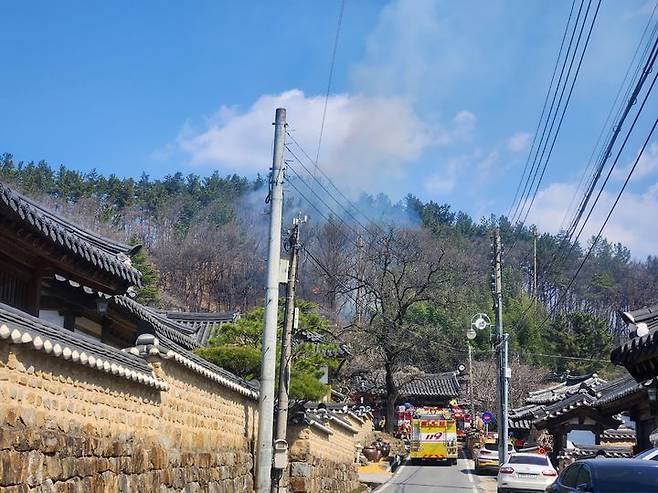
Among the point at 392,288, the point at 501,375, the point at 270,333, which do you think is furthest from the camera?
the point at 392,288

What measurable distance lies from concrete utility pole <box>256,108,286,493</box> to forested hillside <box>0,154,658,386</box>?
32666 millimetres

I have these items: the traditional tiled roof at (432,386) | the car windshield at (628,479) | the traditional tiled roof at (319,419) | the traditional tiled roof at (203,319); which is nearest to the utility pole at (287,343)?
the traditional tiled roof at (319,419)

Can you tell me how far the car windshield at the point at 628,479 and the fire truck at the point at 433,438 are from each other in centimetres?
3432

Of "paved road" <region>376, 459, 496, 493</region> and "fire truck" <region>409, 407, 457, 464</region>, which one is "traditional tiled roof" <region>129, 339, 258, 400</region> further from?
"fire truck" <region>409, 407, 457, 464</region>

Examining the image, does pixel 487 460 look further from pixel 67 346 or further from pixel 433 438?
pixel 67 346

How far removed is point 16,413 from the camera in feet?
23.1

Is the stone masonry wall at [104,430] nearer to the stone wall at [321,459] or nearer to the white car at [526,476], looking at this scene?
the stone wall at [321,459]

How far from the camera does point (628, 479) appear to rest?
998cm

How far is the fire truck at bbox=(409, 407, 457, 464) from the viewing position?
143 ft

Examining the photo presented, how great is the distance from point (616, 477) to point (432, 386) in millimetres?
52774

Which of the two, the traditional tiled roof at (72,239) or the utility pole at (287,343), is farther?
the utility pole at (287,343)

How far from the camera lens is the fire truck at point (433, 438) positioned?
4369 cm

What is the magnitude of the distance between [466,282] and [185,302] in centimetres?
2727

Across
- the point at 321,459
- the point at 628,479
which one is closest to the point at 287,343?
the point at 321,459
